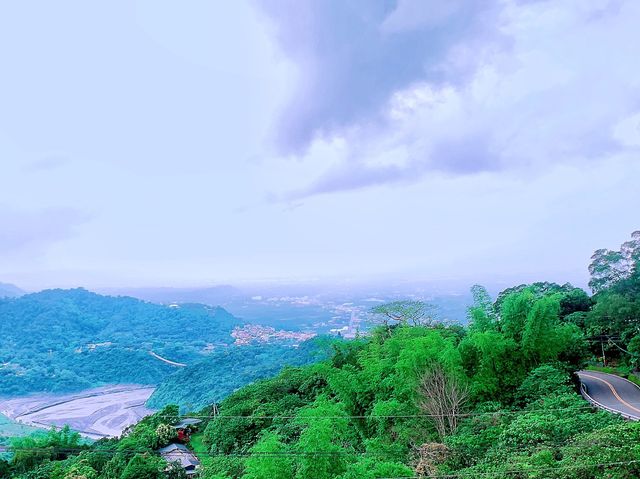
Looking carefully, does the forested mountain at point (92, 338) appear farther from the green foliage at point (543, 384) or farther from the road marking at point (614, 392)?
the green foliage at point (543, 384)


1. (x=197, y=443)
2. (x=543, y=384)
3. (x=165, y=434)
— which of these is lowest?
(x=197, y=443)

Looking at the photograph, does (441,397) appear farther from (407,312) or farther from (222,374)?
(222,374)

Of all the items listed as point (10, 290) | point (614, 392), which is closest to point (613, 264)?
point (614, 392)

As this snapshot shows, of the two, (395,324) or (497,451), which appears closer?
(497,451)

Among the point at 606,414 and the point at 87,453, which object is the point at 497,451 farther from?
the point at 87,453

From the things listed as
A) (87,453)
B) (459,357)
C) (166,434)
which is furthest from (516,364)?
(87,453)

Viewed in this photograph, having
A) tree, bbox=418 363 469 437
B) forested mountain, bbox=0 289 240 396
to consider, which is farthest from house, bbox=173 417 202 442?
forested mountain, bbox=0 289 240 396

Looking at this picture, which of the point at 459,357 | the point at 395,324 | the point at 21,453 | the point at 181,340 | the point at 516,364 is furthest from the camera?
the point at 181,340
